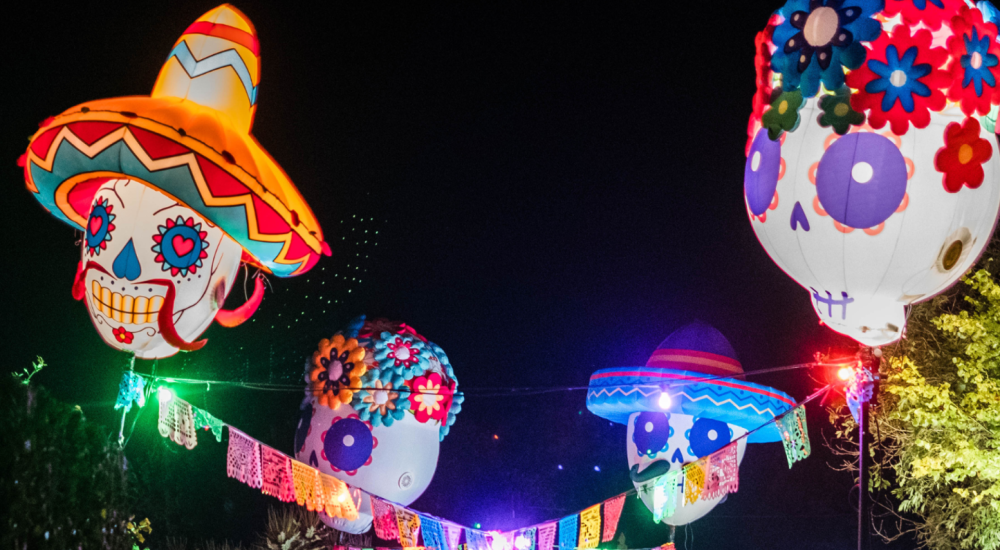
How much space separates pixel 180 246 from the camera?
576 cm

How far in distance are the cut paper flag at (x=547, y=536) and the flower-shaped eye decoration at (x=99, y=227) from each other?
4.28m

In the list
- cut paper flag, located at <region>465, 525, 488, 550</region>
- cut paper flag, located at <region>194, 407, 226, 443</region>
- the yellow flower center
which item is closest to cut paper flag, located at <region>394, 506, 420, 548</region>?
cut paper flag, located at <region>465, 525, 488, 550</region>

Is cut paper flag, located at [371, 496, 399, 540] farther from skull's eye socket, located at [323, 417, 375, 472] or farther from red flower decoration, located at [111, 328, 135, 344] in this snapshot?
red flower decoration, located at [111, 328, 135, 344]

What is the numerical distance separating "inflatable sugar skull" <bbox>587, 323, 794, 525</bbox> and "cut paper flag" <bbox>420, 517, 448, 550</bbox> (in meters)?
1.89

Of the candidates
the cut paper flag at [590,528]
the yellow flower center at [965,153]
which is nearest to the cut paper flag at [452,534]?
the cut paper flag at [590,528]

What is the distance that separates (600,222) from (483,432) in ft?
10.1

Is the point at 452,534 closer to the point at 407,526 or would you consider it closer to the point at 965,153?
the point at 407,526

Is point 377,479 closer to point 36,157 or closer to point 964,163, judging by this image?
point 36,157

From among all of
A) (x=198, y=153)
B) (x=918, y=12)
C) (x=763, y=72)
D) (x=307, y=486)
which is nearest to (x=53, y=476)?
(x=198, y=153)

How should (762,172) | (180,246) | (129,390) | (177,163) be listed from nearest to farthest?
(762,172) < (177,163) < (180,246) < (129,390)

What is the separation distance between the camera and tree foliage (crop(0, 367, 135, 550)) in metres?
3.84

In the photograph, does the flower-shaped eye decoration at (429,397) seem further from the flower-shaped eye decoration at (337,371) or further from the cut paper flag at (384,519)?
the cut paper flag at (384,519)

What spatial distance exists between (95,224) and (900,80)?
5.01 meters

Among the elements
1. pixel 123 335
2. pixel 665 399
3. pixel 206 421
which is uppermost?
A: pixel 123 335
